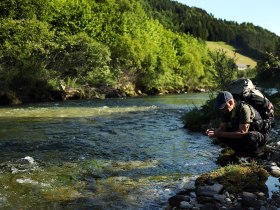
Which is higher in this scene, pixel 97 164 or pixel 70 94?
pixel 97 164

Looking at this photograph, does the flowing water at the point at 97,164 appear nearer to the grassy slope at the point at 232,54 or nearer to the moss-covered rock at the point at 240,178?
the moss-covered rock at the point at 240,178

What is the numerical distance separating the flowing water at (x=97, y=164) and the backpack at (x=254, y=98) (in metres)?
2.49

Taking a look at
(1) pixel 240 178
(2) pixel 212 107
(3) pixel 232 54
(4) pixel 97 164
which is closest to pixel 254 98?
(1) pixel 240 178

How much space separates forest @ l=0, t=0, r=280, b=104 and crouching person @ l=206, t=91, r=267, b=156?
11392 mm

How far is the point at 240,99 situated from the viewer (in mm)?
9281

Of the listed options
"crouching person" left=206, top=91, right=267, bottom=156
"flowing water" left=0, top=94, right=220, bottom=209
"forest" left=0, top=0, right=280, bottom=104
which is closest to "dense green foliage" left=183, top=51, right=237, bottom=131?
"forest" left=0, top=0, right=280, bottom=104

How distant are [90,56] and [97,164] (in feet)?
135

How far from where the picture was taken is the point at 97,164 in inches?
467

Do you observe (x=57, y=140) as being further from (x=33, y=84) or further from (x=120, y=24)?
(x=120, y=24)

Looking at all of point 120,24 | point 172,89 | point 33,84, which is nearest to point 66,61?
point 33,84

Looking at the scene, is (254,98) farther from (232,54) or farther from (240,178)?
(232,54)

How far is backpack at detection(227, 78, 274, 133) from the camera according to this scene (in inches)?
360

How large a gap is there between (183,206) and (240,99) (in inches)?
120

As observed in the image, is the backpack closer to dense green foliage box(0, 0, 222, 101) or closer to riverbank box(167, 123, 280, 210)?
riverbank box(167, 123, 280, 210)
